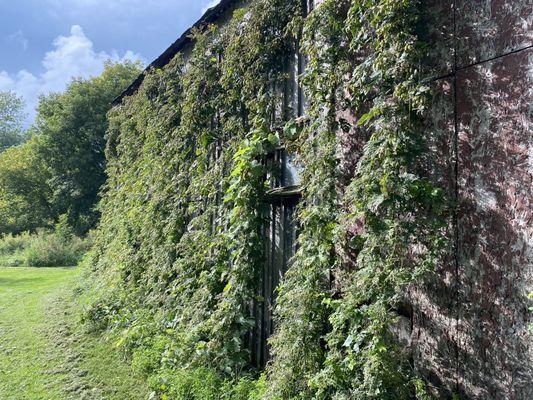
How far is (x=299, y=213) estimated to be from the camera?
3.98m

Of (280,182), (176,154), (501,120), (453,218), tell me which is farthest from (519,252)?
(176,154)

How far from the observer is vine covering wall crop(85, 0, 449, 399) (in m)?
2.70

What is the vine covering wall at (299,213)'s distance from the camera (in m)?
2.70

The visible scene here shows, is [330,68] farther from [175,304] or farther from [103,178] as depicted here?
[103,178]

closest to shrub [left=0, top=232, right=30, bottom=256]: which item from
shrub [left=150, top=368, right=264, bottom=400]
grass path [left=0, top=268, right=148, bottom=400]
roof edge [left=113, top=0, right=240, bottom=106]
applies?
grass path [left=0, top=268, right=148, bottom=400]

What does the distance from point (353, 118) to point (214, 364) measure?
2.66 meters

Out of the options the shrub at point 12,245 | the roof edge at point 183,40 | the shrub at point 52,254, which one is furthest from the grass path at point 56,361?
the shrub at point 12,245

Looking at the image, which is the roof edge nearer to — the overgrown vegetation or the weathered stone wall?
the weathered stone wall

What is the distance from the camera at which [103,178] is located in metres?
27.0

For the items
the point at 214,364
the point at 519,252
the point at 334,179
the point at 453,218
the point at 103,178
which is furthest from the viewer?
the point at 103,178

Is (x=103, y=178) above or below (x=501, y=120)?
above

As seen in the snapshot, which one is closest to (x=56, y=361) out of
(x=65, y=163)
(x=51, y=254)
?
(x=51, y=254)

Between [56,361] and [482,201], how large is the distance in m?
5.19

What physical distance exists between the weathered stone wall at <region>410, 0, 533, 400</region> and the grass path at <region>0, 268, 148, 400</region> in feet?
10.2
